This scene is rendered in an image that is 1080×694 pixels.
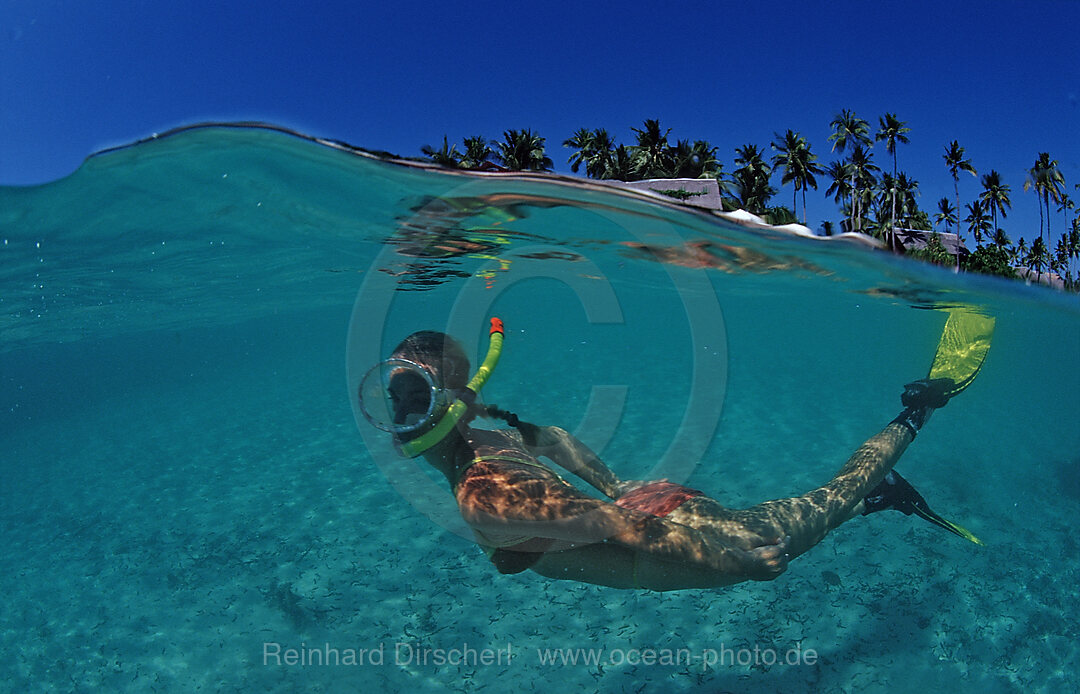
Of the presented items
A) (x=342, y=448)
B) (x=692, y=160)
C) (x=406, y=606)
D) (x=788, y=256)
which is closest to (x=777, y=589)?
(x=406, y=606)

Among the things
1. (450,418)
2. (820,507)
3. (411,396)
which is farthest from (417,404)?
(820,507)

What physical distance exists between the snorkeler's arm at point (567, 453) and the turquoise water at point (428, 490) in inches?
68.4

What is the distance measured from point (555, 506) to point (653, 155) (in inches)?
2151

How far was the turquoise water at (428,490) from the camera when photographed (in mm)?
6312

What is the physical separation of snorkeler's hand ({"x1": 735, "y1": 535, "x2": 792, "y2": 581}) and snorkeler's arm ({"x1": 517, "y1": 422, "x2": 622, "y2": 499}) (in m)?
1.45

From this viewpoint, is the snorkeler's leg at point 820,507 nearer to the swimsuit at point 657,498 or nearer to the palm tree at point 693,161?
the swimsuit at point 657,498

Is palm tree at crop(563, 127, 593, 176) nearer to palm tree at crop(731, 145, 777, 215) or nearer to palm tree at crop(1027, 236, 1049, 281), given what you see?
palm tree at crop(731, 145, 777, 215)

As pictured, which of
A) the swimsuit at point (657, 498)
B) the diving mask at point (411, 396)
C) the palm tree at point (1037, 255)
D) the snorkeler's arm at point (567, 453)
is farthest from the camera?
the palm tree at point (1037, 255)

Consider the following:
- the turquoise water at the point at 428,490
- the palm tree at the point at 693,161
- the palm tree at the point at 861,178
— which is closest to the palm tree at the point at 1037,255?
the palm tree at the point at 861,178

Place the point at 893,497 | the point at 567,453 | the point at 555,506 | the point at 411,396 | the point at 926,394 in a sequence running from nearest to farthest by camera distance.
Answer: the point at 555,506 → the point at 411,396 → the point at 567,453 → the point at 893,497 → the point at 926,394

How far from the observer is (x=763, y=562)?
9.59 ft

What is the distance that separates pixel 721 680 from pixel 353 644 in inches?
166

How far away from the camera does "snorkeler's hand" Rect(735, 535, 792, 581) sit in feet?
9.30

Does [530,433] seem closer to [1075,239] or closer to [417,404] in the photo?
[417,404]
